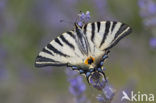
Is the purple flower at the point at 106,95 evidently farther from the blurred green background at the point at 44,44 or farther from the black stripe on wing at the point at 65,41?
the blurred green background at the point at 44,44

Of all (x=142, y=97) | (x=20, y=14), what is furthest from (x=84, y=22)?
(x=20, y=14)

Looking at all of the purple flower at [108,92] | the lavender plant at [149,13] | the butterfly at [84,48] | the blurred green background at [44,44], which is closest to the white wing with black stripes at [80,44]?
the butterfly at [84,48]

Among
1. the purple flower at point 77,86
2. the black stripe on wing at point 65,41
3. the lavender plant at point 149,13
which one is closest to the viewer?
the black stripe on wing at point 65,41

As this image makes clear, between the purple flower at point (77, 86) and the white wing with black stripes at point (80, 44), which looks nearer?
the white wing with black stripes at point (80, 44)

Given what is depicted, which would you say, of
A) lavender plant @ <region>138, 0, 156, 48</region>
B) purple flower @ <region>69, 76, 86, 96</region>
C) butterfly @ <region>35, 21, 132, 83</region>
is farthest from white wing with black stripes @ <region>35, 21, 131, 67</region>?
lavender plant @ <region>138, 0, 156, 48</region>

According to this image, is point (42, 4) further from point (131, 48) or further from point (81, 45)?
point (81, 45)

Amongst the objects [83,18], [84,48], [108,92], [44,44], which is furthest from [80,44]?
[44,44]

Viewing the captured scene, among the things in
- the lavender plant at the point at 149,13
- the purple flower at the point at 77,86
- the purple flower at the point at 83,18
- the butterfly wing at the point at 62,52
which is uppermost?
the lavender plant at the point at 149,13

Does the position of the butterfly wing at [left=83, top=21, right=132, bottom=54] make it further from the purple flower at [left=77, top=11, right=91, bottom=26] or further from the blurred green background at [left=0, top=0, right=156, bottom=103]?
the blurred green background at [left=0, top=0, right=156, bottom=103]
